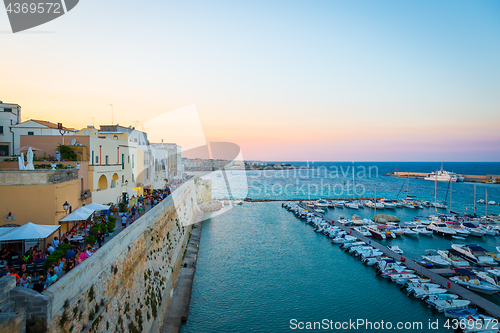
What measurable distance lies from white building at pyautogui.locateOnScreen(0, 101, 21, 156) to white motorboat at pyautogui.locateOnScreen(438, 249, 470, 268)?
2892cm

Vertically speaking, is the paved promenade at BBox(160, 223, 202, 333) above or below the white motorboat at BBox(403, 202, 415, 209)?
below

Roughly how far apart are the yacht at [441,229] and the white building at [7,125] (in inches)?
1408

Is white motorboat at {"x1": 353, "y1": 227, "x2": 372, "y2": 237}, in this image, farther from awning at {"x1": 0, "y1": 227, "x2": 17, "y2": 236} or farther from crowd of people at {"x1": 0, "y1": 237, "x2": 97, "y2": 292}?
awning at {"x1": 0, "y1": 227, "x2": 17, "y2": 236}

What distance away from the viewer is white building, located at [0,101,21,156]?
16.6m

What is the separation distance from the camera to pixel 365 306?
14547 mm

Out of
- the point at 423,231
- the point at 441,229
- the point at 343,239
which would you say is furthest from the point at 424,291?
the point at 441,229

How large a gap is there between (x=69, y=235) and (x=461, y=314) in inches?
680

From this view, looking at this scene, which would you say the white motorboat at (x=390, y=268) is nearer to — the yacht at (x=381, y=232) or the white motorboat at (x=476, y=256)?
the white motorboat at (x=476, y=256)

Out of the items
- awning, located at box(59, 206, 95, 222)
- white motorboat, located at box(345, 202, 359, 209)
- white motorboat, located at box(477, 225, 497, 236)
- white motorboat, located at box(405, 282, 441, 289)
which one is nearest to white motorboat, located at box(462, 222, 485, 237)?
white motorboat, located at box(477, 225, 497, 236)

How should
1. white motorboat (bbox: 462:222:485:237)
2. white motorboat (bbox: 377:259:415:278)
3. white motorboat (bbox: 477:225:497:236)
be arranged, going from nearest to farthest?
white motorboat (bbox: 377:259:415:278), white motorboat (bbox: 462:222:485:237), white motorboat (bbox: 477:225:497:236)

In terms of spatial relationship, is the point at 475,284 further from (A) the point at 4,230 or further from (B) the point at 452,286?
(A) the point at 4,230

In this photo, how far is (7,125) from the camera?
17.7 metres

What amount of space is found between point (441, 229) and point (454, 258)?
9.46 m

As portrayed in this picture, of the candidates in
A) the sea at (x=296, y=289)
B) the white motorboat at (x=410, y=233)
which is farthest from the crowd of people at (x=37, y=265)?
the white motorboat at (x=410, y=233)
